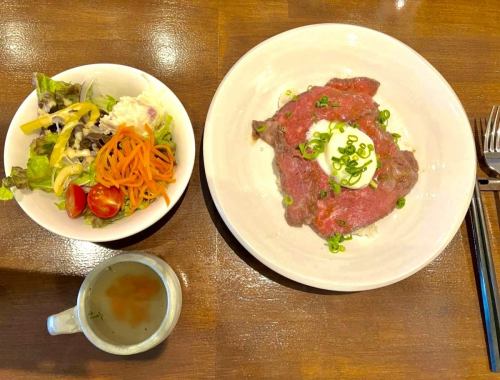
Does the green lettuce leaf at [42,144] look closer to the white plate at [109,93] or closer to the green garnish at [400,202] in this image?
the white plate at [109,93]

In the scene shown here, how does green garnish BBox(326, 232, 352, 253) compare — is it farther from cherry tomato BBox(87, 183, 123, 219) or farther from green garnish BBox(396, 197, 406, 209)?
cherry tomato BBox(87, 183, 123, 219)

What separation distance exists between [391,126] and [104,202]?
168 centimetres

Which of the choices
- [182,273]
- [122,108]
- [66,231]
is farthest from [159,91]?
[182,273]

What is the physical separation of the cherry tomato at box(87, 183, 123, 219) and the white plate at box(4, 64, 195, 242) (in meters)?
0.06

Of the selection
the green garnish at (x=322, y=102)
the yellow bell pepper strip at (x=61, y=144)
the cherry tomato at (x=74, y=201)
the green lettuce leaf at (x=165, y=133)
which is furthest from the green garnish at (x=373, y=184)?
the yellow bell pepper strip at (x=61, y=144)

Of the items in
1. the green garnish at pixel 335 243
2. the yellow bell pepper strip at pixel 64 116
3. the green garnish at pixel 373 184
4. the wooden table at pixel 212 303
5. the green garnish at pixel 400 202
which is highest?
the yellow bell pepper strip at pixel 64 116

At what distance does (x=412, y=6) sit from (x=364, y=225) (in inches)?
64.8

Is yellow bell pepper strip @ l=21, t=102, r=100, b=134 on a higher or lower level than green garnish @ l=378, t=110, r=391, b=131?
higher

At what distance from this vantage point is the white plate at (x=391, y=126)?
1928 millimetres

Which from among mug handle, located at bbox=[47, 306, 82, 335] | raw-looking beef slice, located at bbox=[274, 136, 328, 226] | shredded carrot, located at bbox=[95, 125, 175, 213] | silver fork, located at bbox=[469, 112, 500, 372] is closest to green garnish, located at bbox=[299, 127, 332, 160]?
raw-looking beef slice, located at bbox=[274, 136, 328, 226]

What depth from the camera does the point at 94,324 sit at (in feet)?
5.82

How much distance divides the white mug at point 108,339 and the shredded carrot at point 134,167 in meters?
0.28

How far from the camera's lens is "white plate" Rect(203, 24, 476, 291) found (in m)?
1.93

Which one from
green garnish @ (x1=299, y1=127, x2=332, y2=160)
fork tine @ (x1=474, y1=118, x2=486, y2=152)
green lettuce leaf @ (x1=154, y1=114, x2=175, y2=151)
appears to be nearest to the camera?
green lettuce leaf @ (x1=154, y1=114, x2=175, y2=151)
